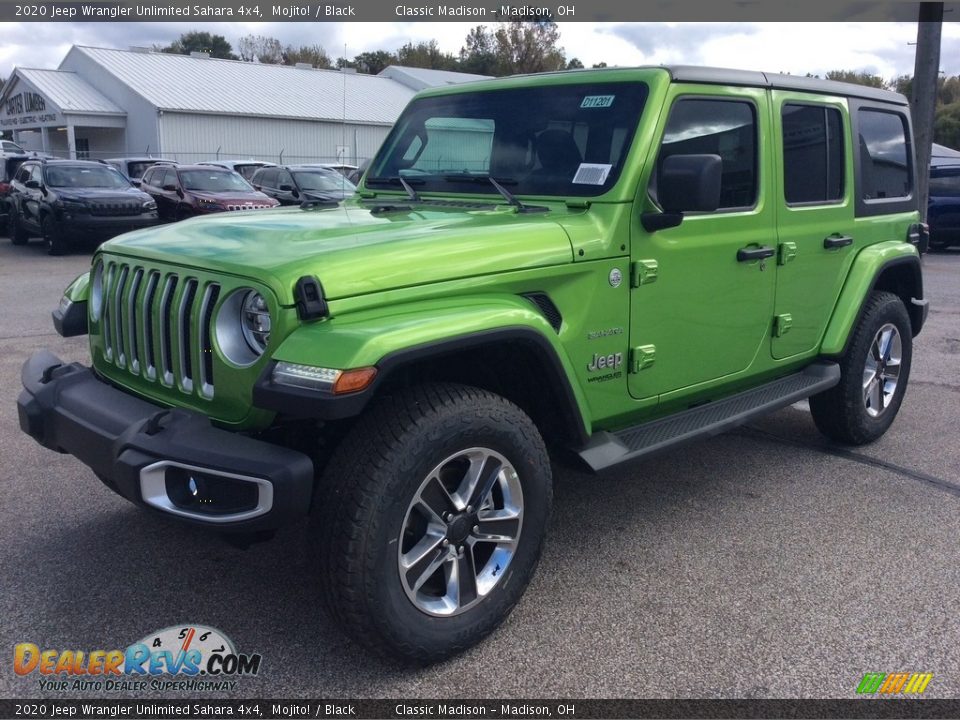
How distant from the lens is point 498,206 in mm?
3725

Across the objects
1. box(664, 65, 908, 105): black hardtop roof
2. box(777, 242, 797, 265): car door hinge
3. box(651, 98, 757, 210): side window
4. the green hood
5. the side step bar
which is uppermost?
box(664, 65, 908, 105): black hardtop roof

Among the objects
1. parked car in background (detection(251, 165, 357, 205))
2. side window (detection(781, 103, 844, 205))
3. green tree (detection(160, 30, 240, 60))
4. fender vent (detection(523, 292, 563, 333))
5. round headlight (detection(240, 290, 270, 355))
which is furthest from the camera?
green tree (detection(160, 30, 240, 60))

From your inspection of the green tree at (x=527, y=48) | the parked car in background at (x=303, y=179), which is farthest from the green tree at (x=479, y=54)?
the parked car in background at (x=303, y=179)

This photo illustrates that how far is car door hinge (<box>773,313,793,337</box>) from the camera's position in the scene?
4348 mm

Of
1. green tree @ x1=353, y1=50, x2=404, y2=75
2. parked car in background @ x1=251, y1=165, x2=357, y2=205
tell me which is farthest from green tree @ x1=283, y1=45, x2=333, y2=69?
parked car in background @ x1=251, y1=165, x2=357, y2=205

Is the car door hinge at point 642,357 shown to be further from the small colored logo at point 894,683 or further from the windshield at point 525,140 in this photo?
the small colored logo at point 894,683

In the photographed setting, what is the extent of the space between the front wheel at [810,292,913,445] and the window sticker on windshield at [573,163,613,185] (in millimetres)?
2164

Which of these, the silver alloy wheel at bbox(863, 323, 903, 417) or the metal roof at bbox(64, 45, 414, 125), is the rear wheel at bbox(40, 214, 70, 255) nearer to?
the silver alloy wheel at bbox(863, 323, 903, 417)

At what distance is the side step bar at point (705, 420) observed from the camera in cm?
348

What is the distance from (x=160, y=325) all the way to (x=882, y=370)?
423cm

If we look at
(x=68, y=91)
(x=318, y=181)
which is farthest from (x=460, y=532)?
(x=68, y=91)

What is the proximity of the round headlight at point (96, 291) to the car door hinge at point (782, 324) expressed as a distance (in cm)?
310

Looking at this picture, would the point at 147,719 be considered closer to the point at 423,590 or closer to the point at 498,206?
the point at 423,590

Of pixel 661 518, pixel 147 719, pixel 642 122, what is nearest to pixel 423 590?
pixel 147 719
